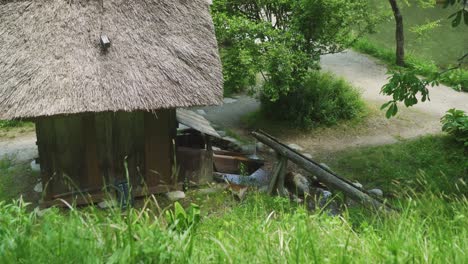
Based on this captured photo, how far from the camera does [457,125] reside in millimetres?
8672

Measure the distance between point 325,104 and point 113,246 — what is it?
8485 mm

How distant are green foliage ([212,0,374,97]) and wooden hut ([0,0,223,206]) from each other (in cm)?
149

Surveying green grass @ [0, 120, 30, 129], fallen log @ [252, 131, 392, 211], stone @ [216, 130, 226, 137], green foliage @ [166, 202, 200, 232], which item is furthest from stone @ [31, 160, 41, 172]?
green foliage @ [166, 202, 200, 232]

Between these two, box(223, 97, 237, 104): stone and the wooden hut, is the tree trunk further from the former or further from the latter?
the wooden hut

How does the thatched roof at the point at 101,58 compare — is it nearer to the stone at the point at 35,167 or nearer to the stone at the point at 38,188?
the stone at the point at 38,188

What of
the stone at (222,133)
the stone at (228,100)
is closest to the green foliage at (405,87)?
the stone at (222,133)

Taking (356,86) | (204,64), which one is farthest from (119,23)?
(356,86)

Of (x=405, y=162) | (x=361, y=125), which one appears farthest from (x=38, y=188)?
(x=361, y=125)

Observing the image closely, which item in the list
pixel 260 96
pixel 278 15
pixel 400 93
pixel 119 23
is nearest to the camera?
pixel 400 93

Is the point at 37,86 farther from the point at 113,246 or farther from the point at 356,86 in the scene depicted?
the point at 356,86

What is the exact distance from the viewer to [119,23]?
681 cm

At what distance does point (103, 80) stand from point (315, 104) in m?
5.38

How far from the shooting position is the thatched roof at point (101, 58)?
6031 mm

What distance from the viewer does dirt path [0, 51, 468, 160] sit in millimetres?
9594
